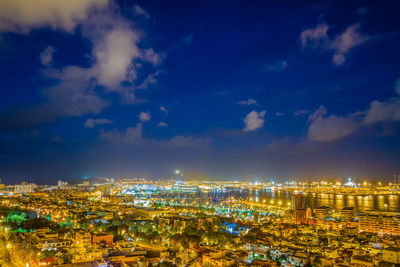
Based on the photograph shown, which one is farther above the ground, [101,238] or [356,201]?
[101,238]

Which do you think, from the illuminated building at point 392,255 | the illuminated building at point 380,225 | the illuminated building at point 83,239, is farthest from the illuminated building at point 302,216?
the illuminated building at point 83,239

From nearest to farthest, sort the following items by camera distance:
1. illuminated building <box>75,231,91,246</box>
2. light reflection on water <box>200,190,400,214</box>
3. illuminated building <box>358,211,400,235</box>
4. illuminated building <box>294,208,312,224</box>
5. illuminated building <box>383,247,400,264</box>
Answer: illuminated building <box>383,247,400,264</box> → illuminated building <box>75,231,91,246</box> → illuminated building <box>358,211,400,235</box> → illuminated building <box>294,208,312,224</box> → light reflection on water <box>200,190,400,214</box>

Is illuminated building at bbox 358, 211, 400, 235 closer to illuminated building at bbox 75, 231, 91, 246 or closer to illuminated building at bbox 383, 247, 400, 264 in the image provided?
illuminated building at bbox 383, 247, 400, 264

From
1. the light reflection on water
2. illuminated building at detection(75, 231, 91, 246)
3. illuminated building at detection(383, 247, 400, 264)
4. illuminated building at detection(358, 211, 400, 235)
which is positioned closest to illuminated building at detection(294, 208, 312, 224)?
illuminated building at detection(358, 211, 400, 235)

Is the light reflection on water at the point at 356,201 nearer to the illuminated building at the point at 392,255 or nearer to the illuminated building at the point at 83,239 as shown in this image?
the illuminated building at the point at 392,255

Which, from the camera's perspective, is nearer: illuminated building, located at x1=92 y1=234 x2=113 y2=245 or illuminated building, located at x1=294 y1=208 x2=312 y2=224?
illuminated building, located at x1=92 y1=234 x2=113 y2=245

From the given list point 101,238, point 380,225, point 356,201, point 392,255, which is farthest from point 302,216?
point 356,201

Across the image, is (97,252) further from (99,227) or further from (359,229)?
(359,229)

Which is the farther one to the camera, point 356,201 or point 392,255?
point 356,201

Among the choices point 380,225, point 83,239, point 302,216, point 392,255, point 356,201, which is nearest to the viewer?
point 392,255

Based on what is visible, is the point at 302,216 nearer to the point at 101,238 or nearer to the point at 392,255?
the point at 392,255

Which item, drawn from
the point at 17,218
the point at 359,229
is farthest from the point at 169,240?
the point at 359,229
